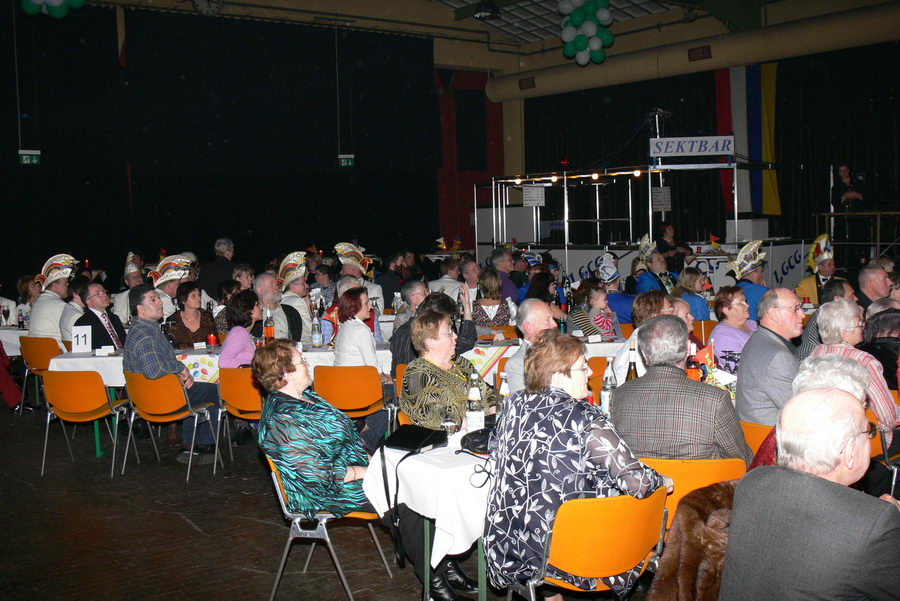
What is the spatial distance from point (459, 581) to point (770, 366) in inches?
69.2

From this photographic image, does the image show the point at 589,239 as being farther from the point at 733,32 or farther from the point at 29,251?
the point at 29,251

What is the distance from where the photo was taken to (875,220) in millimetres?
12734

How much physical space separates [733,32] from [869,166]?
3.08 metres

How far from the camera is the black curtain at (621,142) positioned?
51.7 feet

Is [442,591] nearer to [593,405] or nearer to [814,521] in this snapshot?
[593,405]

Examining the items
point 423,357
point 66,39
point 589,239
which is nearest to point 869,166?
point 589,239

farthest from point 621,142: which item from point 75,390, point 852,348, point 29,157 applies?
point 852,348

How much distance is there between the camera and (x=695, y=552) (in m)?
2.27

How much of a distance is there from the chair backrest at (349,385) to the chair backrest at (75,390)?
1490 mm

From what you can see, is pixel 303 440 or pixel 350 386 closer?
pixel 303 440

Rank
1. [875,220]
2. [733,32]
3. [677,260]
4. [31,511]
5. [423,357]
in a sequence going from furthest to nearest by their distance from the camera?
[733,32] → [875,220] → [677,260] → [31,511] → [423,357]

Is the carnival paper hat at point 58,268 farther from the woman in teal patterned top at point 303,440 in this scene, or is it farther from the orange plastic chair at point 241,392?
the woman in teal patterned top at point 303,440

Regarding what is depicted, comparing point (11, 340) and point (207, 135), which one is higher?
point (207, 135)

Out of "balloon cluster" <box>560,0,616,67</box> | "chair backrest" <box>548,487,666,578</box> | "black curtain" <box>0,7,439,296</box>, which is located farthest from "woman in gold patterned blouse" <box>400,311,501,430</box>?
"black curtain" <box>0,7,439,296</box>
